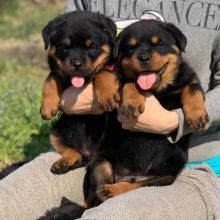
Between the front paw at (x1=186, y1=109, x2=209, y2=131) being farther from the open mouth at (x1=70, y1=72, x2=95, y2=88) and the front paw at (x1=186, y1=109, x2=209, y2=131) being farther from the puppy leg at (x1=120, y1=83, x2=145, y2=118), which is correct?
the open mouth at (x1=70, y1=72, x2=95, y2=88)

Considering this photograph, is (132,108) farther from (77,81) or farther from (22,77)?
(22,77)

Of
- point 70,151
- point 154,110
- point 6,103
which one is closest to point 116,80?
point 154,110

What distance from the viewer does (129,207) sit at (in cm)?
306

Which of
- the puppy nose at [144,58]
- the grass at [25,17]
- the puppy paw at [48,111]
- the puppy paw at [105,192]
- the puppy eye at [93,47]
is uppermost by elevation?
the puppy nose at [144,58]

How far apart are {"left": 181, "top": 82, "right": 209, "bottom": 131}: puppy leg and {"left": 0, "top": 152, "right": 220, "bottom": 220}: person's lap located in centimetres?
32

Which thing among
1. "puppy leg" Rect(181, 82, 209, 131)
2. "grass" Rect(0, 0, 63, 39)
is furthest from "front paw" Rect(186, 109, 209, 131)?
"grass" Rect(0, 0, 63, 39)

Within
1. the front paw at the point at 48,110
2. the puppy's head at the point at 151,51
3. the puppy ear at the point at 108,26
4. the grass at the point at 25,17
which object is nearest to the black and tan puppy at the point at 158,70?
the puppy's head at the point at 151,51

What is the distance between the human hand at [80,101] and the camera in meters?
3.67

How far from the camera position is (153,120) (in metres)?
3.44

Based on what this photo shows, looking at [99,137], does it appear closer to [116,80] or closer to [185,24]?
[116,80]

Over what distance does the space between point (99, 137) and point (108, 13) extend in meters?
0.78

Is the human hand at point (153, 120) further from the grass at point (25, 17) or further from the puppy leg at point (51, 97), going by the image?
the grass at point (25, 17)

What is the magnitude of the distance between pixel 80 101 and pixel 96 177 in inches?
17.3

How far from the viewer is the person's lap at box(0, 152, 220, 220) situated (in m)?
3.08
